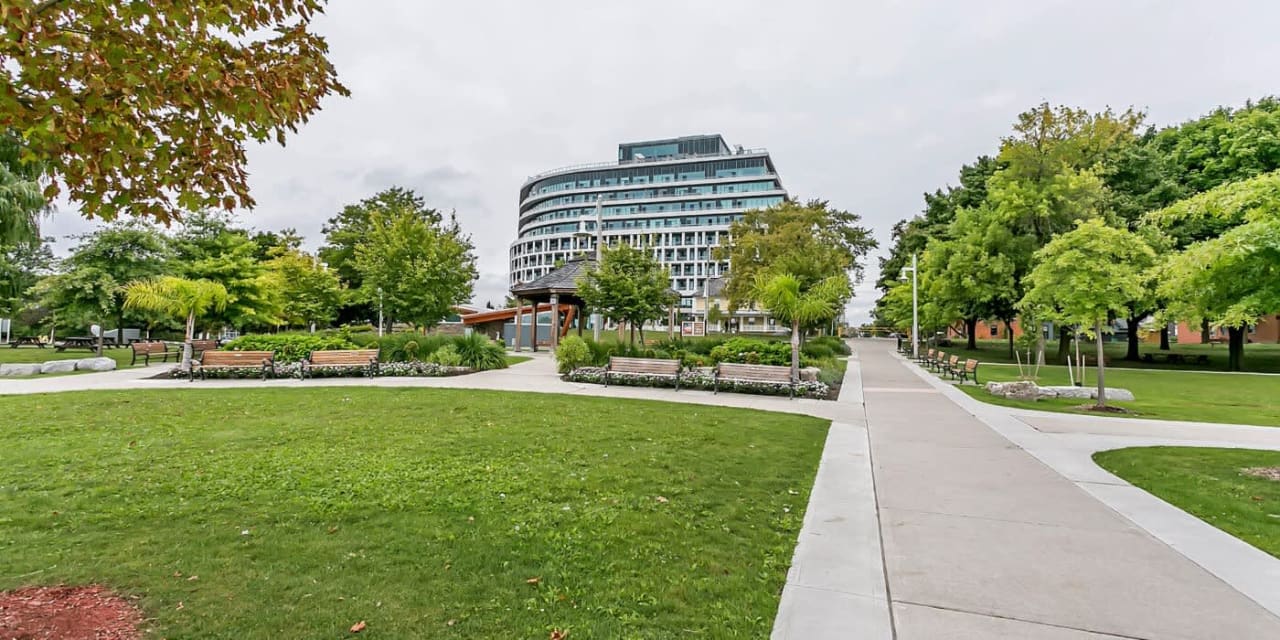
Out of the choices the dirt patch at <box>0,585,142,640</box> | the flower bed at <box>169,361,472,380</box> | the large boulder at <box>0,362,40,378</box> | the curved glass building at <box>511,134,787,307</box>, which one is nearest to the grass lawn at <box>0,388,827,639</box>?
the dirt patch at <box>0,585,142,640</box>

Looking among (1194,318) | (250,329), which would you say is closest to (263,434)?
Answer: (1194,318)

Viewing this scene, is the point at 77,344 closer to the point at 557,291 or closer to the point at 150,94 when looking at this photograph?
the point at 557,291

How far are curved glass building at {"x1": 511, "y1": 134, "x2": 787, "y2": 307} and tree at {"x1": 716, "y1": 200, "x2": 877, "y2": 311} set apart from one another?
2258 inches

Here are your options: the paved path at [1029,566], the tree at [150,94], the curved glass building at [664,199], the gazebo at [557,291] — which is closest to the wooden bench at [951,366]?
the gazebo at [557,291]

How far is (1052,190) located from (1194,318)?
22.1m

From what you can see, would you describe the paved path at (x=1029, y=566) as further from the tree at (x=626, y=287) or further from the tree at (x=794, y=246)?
the tree at (x=794, y=246)

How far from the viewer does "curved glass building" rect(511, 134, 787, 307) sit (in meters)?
101

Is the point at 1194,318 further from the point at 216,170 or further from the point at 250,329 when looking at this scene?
the point at 250,329

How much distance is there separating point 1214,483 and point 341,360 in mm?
19447

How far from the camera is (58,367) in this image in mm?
17844

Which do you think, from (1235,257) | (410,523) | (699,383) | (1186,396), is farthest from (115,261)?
(1186,396)

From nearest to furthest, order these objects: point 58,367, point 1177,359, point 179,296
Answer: point 58,367
point 179,296
point 1177,359

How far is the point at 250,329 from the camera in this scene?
37.6 m

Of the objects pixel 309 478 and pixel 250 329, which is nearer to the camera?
pixel 309 478
